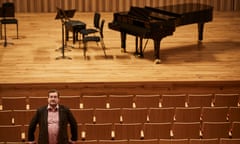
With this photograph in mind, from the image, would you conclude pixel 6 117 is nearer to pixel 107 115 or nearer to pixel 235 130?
pixel 107 115

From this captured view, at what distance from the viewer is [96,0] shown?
11.1 meters

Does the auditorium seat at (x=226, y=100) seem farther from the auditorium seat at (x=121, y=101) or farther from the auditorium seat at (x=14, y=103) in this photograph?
the auditorium seat at (x=14, y=103)

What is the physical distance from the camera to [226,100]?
20.5 feet

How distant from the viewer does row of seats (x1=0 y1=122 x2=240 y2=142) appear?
5.37 meters

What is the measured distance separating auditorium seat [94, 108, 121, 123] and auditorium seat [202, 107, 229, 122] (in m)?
0.95

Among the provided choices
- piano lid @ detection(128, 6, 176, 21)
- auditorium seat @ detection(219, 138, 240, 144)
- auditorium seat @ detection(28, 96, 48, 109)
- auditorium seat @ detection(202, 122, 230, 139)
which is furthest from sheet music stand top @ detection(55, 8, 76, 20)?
auditorium seat @ detection(219, 138, 240, 144)

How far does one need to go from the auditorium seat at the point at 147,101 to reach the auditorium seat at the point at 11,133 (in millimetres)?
1424

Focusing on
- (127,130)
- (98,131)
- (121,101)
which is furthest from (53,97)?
(121,101)

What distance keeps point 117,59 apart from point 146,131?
2.60 meters

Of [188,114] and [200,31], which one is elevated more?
[200,31]

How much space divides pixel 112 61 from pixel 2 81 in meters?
1.74

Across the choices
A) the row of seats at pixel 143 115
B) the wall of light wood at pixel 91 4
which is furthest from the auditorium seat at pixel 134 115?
the wall of light wood at pixel 91 4

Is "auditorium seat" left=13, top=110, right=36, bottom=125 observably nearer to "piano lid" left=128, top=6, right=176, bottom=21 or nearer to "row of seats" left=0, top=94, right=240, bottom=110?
"row of seats" left=0, top=94, right=240, bottom=110

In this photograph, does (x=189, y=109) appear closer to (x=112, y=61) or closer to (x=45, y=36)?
(x=112, y=61)
